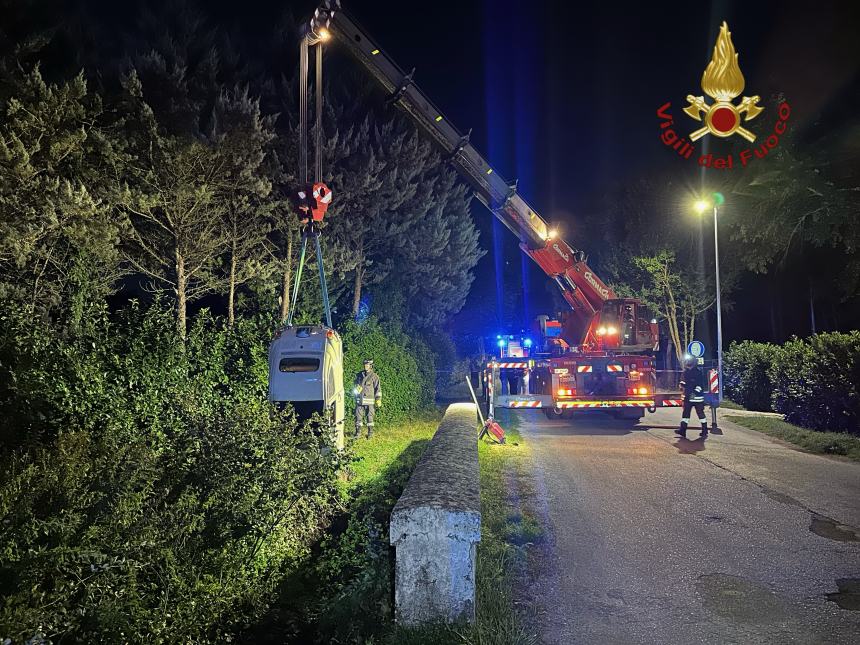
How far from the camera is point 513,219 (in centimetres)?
1570

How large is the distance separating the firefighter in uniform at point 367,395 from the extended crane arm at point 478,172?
5.04m

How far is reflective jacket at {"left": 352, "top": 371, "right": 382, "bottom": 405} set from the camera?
13.6m

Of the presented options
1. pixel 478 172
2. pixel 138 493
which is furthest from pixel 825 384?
pixel 138 493

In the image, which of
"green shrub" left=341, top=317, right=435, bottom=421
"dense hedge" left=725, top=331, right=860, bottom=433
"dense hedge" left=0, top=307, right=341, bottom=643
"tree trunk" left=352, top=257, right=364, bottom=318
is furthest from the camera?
"tree trunk" left=352, top=257, right=364, bottom=318

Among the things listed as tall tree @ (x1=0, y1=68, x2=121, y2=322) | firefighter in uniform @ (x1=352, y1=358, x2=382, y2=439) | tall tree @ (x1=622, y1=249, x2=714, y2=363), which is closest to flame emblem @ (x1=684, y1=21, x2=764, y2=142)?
firefighter in uniform @ (x1=352, y1=358, x2=382, y2=439)

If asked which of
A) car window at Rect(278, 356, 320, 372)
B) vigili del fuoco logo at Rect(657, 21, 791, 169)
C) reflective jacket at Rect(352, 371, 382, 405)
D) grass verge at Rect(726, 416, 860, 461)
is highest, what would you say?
vigili del fuoco logo at Rect(657, 21, 791, 169)

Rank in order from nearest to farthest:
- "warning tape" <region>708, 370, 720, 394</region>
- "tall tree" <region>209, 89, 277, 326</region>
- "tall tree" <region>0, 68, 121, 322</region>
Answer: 1. "tall tree" <region>0, 68, 121, 322</region>
2. "tall tree" <region>209, 89, 277, 326</region>
3. "warning tape" <region>708, 370, 720, 394</region>

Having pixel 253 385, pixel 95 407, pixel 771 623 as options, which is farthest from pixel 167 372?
pixel 771 623

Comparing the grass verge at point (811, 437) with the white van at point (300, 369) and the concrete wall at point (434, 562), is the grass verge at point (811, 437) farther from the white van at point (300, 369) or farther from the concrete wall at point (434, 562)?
the concrete wall at point (434, 562)

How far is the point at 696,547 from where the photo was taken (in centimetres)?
607

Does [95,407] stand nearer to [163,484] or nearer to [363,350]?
[163,484]

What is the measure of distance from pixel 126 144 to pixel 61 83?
1.09 metres

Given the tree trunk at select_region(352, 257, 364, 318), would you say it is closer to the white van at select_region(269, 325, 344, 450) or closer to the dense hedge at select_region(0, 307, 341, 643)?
the white van at select_region(269, 325, 344, 450)

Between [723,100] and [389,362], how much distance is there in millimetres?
10935
